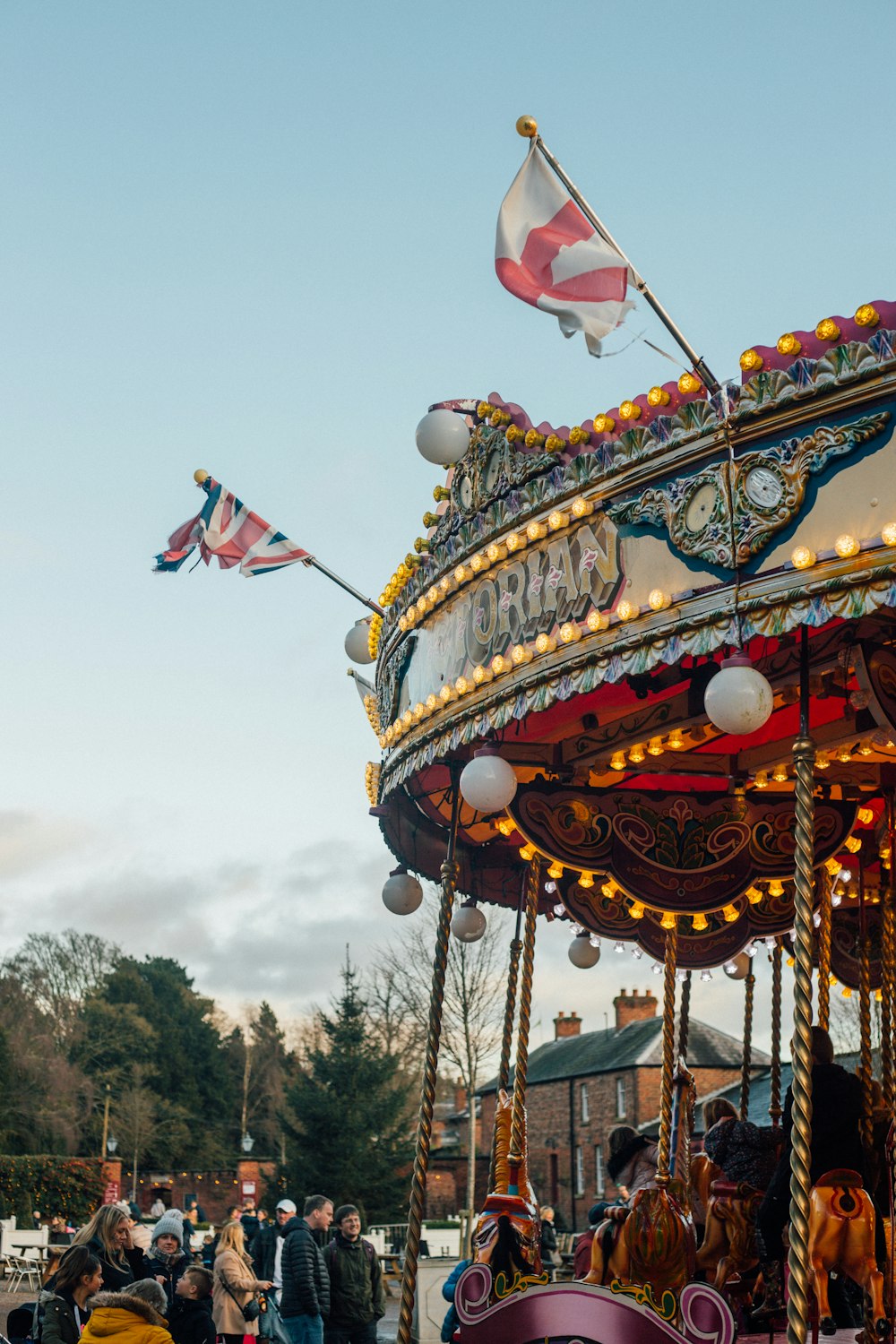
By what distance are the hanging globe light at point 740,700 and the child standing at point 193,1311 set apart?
13.7 feet

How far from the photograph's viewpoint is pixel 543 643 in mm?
6148

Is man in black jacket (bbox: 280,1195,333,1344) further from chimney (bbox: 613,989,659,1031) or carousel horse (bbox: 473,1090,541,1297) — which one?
chimney (bbox: 613,989,659,1031)

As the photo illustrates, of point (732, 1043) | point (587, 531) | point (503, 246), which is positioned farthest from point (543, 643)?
point (732, 1043)

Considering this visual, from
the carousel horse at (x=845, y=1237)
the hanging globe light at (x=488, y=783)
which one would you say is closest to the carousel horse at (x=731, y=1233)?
the carousel horse at (x=845, y=1237)

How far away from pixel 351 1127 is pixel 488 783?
2462cm

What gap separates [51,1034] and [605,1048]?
18.8 m

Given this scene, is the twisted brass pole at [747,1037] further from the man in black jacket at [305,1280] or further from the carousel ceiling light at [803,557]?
the carousel ceiling light at [803,557]

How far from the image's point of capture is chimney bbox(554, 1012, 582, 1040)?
43719 millimetres

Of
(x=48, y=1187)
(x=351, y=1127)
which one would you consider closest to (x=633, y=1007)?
(x=351, y=1127)

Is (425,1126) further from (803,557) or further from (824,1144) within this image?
(803,557)

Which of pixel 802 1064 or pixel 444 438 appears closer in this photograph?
pixel 802 1064

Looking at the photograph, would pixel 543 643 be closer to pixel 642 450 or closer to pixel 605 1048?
pixel 642 450

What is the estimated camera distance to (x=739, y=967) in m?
11.1

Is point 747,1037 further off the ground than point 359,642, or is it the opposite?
point 359,642
